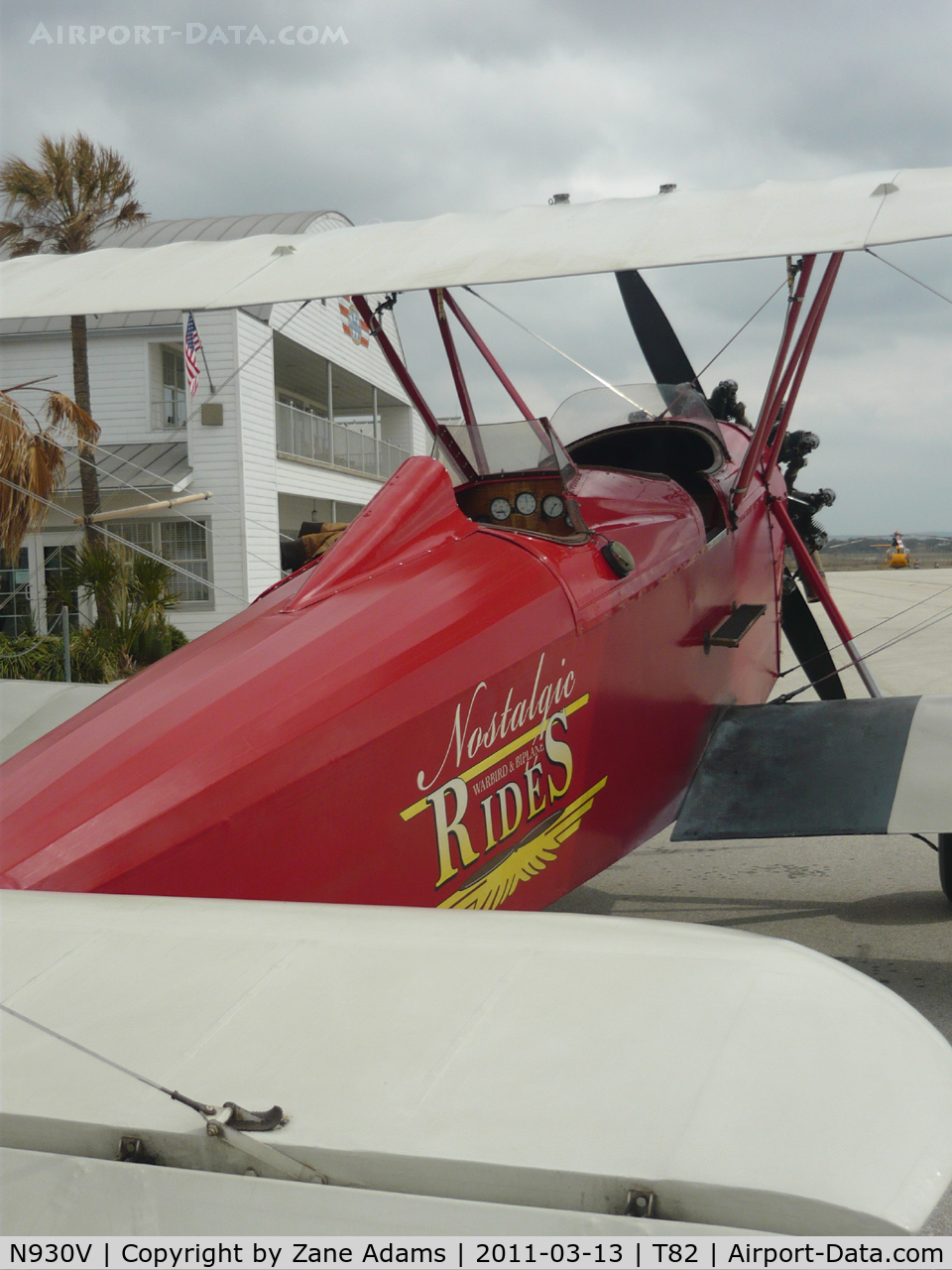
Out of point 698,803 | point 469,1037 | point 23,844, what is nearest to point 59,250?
point 698,803

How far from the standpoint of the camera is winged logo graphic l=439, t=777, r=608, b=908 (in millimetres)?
3072

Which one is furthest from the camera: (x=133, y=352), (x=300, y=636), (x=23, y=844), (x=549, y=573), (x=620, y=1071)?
(x=133, y=352)

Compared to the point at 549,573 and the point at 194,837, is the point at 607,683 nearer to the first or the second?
the point at 549,573

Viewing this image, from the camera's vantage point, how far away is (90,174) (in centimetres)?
1612

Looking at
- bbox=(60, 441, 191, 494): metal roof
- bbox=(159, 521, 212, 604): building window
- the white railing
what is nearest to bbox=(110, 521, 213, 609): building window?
bbox=(159, 521, 212, 604): building window

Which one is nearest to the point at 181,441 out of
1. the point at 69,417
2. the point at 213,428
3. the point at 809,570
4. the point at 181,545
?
the point at 213,428

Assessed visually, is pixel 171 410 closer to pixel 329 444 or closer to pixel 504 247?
pixel 329 444

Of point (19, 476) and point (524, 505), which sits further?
point (19, 476)

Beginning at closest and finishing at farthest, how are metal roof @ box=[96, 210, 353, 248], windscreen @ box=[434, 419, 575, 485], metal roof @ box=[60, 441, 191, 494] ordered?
windscreen @ box=[434, 419, 575, 485] < metal roof @ box=[60, 441, 191, 494] < metal roof @ box=[96, 210, 353, 248]

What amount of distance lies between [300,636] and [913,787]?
274 cm

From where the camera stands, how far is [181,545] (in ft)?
66.1

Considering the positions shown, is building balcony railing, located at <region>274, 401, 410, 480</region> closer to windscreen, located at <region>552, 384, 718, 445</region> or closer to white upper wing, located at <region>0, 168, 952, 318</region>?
windscreen, located at <region>552, 384, 718, 445</region>

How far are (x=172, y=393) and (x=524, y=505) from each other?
17529mm

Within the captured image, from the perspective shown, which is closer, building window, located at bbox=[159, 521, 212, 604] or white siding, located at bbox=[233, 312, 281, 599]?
white siding, located at bbox=[233, 312, 281, 599]
